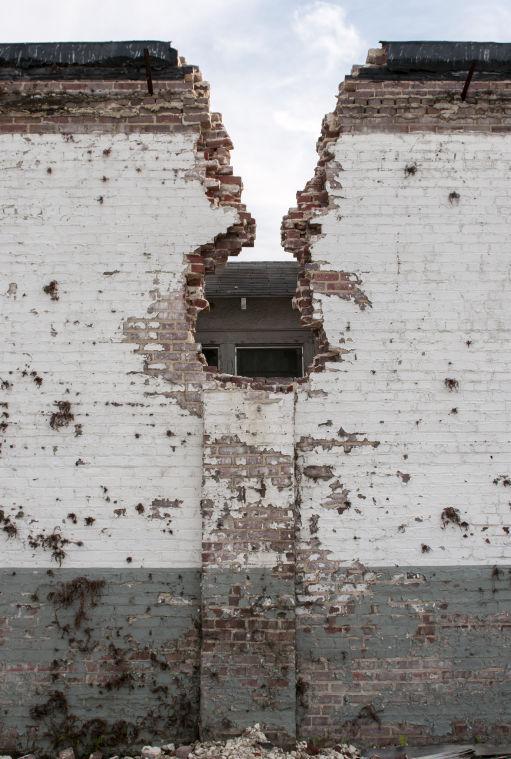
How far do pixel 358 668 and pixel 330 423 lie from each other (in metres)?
1.64

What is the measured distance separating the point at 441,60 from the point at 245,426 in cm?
304

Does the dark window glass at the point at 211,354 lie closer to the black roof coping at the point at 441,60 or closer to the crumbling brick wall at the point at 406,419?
the crumbling brick wall at the point at 406,419

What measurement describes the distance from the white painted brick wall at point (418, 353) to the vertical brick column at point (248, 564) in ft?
0.73

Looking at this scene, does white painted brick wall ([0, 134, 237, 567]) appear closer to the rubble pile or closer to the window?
the rubble pile

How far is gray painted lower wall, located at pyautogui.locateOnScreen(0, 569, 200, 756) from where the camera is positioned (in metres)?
4.18

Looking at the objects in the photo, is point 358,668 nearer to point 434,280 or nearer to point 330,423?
point 330,423

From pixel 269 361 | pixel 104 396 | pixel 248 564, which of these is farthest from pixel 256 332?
pixel 248 564

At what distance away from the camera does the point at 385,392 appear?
175 inches

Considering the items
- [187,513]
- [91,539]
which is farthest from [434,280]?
[91,539]

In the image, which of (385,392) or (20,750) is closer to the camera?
(20,750)

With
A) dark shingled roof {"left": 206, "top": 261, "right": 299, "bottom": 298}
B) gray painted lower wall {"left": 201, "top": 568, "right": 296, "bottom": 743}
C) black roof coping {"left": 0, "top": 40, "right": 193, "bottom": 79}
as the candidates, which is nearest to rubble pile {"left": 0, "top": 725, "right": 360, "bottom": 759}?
gray painted lower wall {"left": 201, "top": 568, "right": 296, "bottom": 743}

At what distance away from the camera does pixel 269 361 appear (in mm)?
8781

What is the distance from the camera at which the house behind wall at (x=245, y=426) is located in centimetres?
421

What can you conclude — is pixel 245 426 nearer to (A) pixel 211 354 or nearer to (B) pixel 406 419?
(B) pixel 406 419
